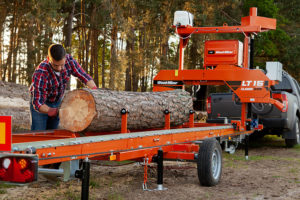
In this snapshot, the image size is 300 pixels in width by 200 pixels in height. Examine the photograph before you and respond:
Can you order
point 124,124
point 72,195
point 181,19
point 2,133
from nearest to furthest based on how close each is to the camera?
1. point 2,133
2. point 124,124
3. point 72,195
4. point 181,19

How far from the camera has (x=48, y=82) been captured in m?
5.31

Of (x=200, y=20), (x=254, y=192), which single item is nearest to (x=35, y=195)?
(x=254, y=192)

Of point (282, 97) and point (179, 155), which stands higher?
point (282, 97)

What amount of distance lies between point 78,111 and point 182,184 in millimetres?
2256

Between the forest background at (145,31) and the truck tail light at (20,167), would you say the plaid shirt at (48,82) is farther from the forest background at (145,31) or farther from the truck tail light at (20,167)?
the forest background at (145,31)

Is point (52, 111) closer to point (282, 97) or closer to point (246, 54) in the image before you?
point (246, 54)

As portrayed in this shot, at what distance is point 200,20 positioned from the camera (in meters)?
23.8

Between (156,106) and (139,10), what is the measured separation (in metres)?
22.6

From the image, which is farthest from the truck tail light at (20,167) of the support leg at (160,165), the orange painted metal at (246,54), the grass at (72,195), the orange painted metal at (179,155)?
the orange painted metal at (246,54)

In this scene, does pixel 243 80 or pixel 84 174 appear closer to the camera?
pixel 84 174

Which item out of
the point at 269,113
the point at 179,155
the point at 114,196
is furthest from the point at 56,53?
the point at 269,113

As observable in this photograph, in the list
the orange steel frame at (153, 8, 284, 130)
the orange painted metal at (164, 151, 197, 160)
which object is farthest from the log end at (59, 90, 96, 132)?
the orange steel frame at (153, 8, 284, 130)

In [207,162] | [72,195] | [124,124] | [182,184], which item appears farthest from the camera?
[182,184]

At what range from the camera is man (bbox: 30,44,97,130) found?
16.9 ft
